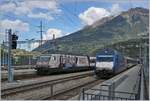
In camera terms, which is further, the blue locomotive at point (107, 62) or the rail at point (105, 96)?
the blue locomotive at point (107, 62)

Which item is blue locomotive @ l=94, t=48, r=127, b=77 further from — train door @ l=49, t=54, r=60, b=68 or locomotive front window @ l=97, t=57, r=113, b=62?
train door @ l=49, t=54, r=60, b=68

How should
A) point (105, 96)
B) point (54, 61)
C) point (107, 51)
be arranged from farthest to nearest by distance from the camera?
1. point (54, 61)
2. point (107, 51)
3. point (105, 96)

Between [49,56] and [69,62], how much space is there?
2117mm

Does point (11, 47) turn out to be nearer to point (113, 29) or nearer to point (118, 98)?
point (113, 29)

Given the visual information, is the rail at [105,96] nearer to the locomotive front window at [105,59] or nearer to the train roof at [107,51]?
the locomotive front window at [105,59]

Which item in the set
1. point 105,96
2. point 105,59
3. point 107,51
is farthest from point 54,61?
point 105,96

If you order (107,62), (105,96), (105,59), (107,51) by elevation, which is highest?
(107,51)

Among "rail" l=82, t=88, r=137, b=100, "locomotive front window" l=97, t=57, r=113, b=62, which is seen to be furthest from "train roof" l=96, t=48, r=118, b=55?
"rail" l=82, t=88, r=137, b=100

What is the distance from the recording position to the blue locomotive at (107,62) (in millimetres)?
19297

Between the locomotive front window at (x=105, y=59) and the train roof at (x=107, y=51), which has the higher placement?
the train roof at (x=107, y=51)

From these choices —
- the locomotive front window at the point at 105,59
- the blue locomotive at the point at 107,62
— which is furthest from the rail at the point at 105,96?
the locomotive front window at the point at 105,59

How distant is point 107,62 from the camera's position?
19.6m

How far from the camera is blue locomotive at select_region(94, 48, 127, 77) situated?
760 inches

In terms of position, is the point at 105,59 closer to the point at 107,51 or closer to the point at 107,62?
the point at 107,62
